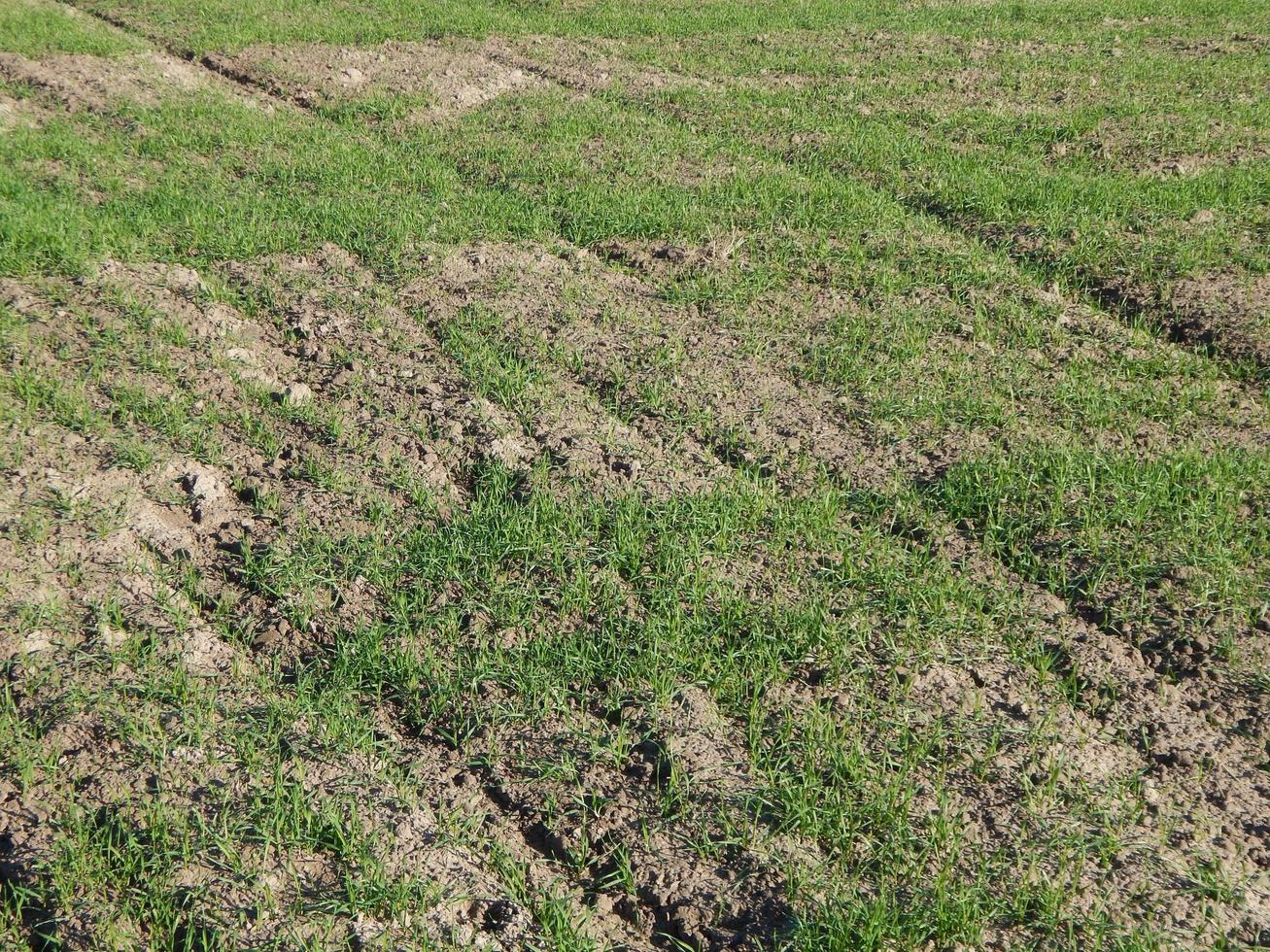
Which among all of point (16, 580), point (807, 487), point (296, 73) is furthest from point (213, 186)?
point (807, 487)

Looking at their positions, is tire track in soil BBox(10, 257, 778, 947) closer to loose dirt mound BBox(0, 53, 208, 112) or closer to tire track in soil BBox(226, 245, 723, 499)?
tire track in soil BBox(226, 245, 723, 499)

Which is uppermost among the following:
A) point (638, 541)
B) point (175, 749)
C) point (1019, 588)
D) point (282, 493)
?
point (1019, 588)

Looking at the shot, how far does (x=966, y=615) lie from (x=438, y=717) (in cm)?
204

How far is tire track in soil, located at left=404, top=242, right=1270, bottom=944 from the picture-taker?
3.28 meters

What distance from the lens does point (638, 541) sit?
445 cm

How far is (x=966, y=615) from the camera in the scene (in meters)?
4.02

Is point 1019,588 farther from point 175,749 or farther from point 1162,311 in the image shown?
point 175,749

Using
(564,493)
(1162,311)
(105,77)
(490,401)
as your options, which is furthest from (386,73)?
(1162,311)

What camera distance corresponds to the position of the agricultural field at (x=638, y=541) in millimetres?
3105

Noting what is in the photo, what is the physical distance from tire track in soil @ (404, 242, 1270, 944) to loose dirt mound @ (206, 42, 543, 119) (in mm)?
4599

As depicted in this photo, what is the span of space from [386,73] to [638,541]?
8774 millimetres

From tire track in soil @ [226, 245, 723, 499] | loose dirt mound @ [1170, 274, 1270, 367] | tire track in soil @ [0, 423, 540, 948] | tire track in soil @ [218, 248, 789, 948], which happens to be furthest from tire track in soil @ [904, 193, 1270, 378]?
tire track in soil @ [0, 423, 540, 948]

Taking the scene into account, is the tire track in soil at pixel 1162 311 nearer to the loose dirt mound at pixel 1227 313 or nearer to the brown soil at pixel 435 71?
the loose dirt mound at pixel 1227 313

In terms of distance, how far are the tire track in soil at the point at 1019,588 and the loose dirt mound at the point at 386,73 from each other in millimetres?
4599
